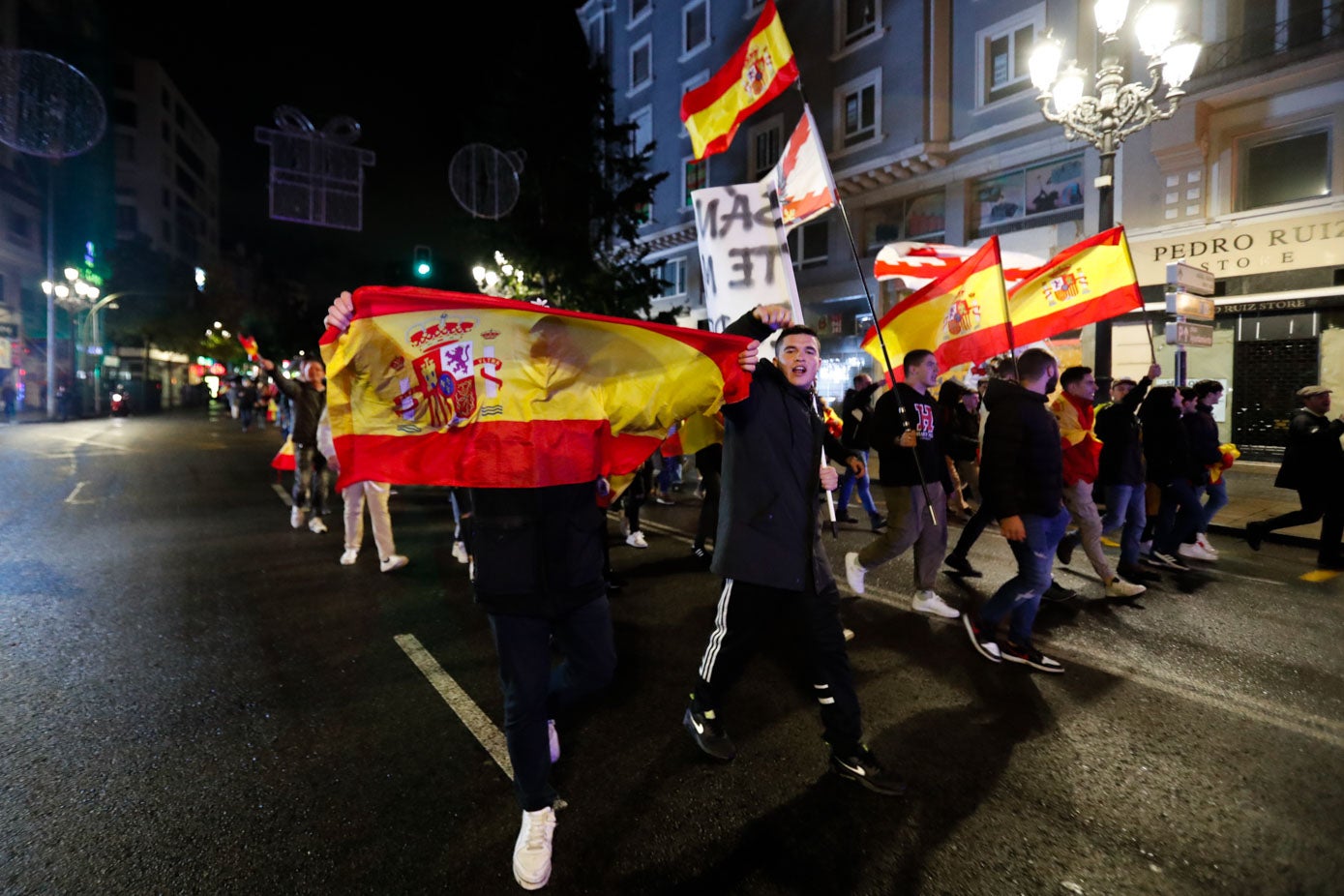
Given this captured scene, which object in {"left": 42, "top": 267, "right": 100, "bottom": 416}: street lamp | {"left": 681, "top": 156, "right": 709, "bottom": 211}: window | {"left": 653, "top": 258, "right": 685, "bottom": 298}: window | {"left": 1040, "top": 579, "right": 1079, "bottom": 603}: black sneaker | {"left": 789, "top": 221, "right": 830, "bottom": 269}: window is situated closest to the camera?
{"left": 1040, "top": 579, "right": 1079, "bottom": 603}: black sneaker

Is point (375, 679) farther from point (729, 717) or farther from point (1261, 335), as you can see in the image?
point (1261, 335)

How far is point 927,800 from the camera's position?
2.92 meters

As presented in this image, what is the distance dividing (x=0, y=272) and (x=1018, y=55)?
5197 cm

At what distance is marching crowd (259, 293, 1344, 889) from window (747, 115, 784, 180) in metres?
19.1

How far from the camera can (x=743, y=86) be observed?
20.9 feet

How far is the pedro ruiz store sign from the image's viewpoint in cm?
1318

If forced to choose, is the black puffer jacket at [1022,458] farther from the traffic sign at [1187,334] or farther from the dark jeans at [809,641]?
the traffic sign at [1187,334]

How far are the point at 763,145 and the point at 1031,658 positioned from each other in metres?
24.3

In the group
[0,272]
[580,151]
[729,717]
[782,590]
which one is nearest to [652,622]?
[729,717]

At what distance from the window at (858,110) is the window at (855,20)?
1.32m

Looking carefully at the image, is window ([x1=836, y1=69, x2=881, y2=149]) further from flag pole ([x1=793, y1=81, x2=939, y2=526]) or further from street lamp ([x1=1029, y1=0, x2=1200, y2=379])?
flag pole ([x1=793, y1=81, x2=939, y2=526])

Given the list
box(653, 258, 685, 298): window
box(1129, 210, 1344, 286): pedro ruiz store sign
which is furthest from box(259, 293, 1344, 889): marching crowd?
box(653, 258, 685, 298): window

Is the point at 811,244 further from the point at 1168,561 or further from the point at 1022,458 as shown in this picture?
the point at 1022,458

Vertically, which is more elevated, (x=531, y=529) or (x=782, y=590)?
(x=531, y=529)
